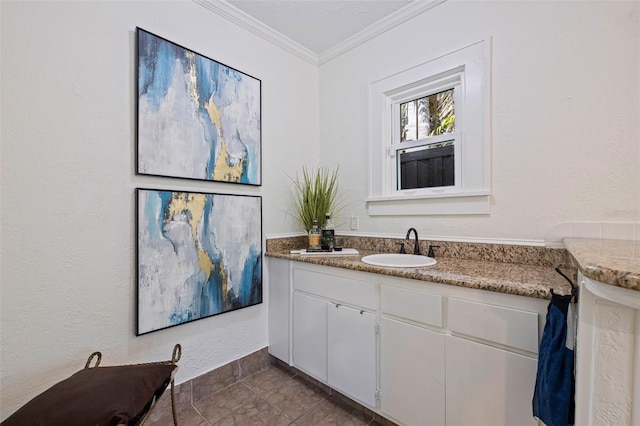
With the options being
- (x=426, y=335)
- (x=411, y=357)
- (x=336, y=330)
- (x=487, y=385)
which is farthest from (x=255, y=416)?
(x=487, y=385)

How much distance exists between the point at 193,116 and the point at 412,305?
1670 mm

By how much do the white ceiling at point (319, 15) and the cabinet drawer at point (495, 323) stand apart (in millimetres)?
2026

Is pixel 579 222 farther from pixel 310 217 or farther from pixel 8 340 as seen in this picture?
pixel 8 340

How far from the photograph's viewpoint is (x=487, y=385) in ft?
3.90

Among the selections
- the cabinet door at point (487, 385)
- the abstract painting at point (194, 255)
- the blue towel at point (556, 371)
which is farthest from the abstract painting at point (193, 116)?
the blue towel at point (556, 371)

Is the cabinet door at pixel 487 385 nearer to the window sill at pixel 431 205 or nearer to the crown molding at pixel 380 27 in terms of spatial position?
the window sill at pixel 431 205

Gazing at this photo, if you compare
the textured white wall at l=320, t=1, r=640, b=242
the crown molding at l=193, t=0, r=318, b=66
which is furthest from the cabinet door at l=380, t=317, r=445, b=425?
the crown molding at l=193, t=0, r=318, b=66

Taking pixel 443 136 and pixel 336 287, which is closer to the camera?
pixel 336 287

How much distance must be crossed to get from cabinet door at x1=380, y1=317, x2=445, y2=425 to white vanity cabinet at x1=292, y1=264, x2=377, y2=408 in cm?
8

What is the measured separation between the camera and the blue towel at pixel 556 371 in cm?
91

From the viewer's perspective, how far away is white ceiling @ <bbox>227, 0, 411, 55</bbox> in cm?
198

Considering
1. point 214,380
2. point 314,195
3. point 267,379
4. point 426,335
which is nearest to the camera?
point 426,335

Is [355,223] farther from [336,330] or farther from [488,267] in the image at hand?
[488,267]

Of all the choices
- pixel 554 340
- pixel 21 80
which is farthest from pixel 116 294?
pixel 554 340
